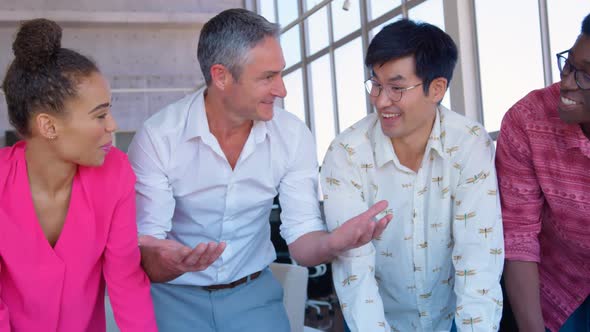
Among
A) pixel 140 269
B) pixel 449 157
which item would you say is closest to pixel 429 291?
pixel 449 157

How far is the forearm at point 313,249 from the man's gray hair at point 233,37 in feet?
1.85

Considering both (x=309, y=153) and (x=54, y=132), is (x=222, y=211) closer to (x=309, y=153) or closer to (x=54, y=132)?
(x=309, y=153)

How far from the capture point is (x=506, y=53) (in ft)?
17.0

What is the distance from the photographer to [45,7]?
12156 millimetres

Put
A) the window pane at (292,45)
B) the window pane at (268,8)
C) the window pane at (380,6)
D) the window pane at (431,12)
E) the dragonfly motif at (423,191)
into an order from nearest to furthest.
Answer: the dragonfly motif at (423,191)
the window pane at (431,12)
the window pane at (380,6)
the window pane at (292,45)
the window pane at (268,8)

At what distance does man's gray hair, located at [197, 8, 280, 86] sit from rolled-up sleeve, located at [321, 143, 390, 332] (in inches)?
16.1

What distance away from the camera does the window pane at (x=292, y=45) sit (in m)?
9.88

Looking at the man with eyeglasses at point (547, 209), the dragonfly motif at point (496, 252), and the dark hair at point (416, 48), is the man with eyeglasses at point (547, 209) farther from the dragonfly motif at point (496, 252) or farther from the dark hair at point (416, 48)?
the dark hair at point (416, 48)

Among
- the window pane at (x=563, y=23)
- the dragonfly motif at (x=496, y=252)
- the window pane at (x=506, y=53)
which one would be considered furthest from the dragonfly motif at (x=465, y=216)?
the window pane at (x=506, y=53)

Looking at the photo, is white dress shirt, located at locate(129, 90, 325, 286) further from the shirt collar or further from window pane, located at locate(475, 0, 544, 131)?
window pane, located at locate(475, 0, 544, 131)

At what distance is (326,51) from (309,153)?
6.65 metres

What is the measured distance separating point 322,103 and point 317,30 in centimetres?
95

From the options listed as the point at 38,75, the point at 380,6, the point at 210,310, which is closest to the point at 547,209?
the point at 210,310

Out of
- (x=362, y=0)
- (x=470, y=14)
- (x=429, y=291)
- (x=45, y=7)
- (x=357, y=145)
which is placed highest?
(x=45, y=7)
